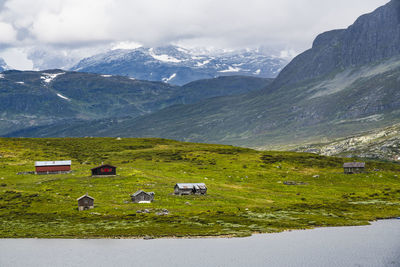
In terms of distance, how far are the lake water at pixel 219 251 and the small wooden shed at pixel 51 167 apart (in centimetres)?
8452

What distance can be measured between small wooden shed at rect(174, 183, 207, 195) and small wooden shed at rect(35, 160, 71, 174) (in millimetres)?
59973

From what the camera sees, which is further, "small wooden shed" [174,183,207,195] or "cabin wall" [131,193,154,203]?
"small wooden shed" [174,183,207,195]

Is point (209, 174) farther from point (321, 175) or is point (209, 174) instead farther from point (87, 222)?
point (87, 222)

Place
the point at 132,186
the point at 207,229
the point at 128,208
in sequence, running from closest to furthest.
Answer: the point at 207,229
the point at 128,208
the point at 132,186

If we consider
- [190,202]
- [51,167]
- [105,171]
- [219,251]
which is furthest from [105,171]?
[219,251]

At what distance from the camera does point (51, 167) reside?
180875 mm

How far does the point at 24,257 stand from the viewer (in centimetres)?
8625

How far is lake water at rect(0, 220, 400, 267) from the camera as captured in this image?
83250 millimetres

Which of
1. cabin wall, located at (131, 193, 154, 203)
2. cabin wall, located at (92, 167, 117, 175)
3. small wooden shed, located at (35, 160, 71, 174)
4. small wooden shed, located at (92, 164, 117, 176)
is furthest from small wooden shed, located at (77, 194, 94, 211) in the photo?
small wooden shed, located at (35, 160, 71, 174)

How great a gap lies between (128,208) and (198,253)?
3533 cm

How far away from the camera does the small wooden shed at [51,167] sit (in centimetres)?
17950

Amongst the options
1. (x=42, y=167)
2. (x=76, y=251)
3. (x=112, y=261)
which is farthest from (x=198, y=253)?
(x=42, y=167)

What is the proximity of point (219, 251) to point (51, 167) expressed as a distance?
355ft

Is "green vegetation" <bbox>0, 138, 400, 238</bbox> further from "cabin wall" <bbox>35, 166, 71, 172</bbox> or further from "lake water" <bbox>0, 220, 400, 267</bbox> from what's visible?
"cabin wall" <bbox>35, 166, 71, 172</bbox>
